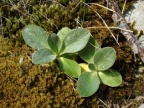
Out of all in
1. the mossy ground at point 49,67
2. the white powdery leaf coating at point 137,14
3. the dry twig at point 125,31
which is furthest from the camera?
the white powdery leaf coating at point 137,14

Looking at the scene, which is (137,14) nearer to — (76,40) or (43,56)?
(76,40)

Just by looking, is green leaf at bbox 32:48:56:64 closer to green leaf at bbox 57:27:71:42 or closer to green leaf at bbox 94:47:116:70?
green leaf at bbox 57:27:71:42

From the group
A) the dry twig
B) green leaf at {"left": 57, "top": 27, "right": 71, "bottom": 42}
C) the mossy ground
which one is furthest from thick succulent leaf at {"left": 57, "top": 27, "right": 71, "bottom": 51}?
the dry twig

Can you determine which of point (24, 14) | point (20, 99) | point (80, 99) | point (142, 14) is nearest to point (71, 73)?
point (80, 99)

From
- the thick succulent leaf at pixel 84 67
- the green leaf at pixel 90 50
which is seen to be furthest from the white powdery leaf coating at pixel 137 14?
the thick succulent leaf at pixel 84 67

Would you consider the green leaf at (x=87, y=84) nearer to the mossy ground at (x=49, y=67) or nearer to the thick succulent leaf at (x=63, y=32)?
the mossy ground at (x=49, y=67)
